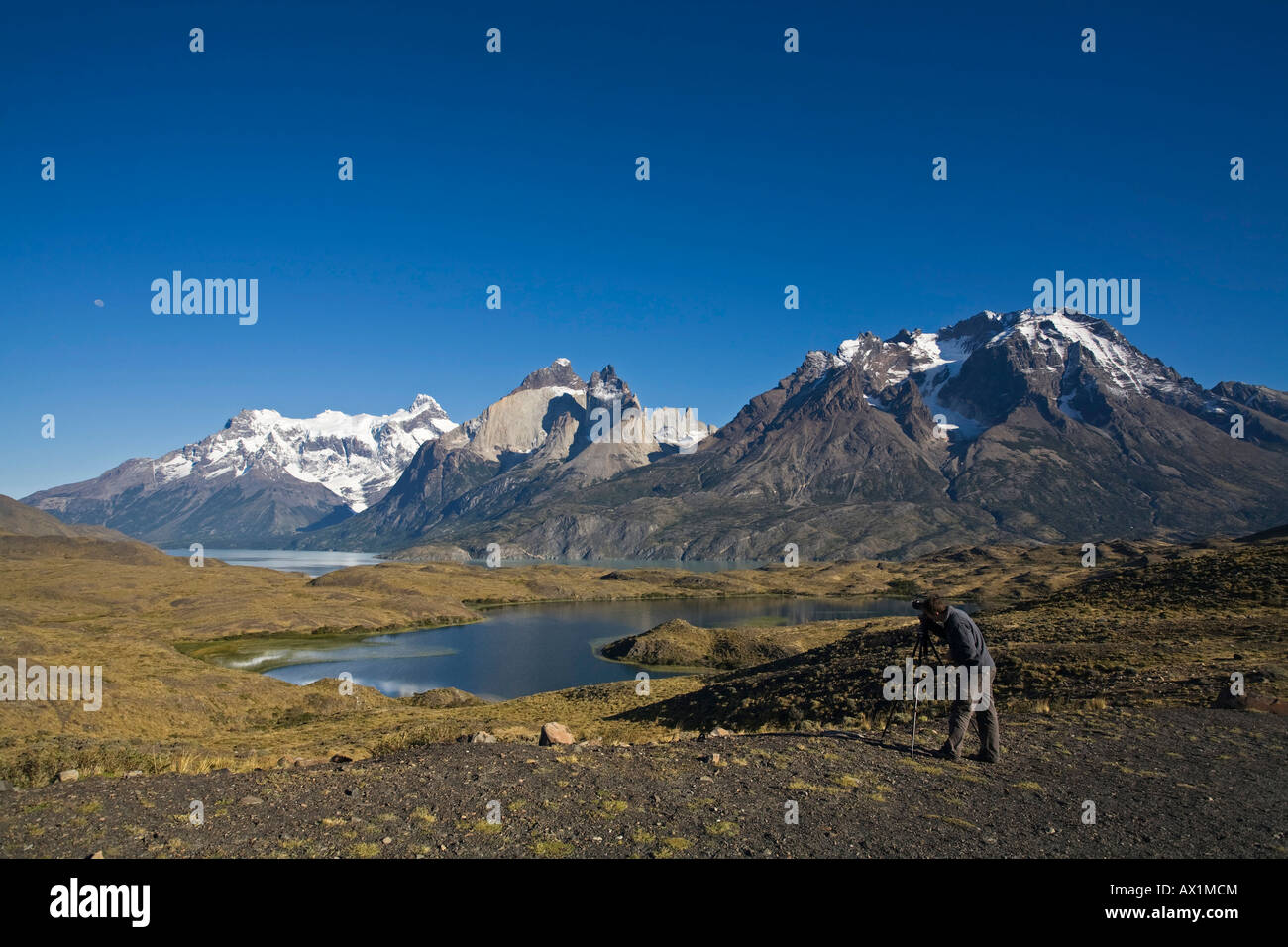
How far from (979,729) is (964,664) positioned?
6.38 feet

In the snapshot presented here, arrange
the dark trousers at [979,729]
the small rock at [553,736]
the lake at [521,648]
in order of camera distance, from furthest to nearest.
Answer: the lake at [521,648]
the small rock at [553,736]
the dark trousers at [979,729]

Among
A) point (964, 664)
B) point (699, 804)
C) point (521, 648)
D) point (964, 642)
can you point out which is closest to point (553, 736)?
point (699, 804)

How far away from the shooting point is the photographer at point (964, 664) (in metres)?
14.5

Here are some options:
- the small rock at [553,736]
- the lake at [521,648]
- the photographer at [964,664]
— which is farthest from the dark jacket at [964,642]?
the lake at [521,648]

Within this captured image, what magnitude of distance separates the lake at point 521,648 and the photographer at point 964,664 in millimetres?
64097

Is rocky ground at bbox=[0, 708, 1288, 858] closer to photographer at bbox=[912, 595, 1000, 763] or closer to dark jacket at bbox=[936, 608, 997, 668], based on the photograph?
photographer at bbox=[912, 595, 1000, 763]

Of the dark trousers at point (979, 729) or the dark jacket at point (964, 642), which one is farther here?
the dark trousers at point (979, 729)

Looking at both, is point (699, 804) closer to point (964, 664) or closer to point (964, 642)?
point (964, 664)

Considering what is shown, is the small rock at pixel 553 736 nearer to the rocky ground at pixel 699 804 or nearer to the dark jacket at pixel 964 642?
the rocky ground at pixel 699 804

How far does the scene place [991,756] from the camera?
592 inches

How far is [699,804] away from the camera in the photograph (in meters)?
12.3

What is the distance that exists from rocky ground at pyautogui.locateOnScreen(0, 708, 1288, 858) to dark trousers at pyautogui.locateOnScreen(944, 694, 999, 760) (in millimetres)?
531
